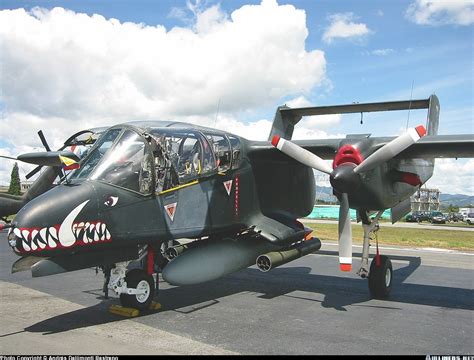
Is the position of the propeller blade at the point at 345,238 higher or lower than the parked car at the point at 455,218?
higher

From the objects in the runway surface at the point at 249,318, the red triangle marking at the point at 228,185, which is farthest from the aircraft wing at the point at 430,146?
the runway surface at the point at 249,318

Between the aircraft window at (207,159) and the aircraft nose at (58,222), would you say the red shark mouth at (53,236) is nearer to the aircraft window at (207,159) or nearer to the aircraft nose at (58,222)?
the aircraft nose at (58,222)

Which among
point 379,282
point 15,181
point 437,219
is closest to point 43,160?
point 379,282

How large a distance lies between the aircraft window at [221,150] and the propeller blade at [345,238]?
2.72 metres

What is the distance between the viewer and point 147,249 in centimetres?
825

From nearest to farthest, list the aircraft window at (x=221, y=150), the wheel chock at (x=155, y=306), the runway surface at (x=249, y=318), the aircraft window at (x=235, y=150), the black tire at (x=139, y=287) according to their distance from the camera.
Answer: the runway surface at (x=249, y=318) < the black tire at (x=139, y=287) < the wheel chock at (x=155, y=306) < the aircraft window at (x=221, y=150) < the aircraft window at (x=235, y=150)

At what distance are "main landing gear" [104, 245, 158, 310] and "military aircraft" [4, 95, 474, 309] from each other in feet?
0.06

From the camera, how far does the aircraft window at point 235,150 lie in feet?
32.4

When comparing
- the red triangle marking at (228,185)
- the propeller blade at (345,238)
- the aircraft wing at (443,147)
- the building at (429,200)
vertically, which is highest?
the aircraft wing at (443,147)

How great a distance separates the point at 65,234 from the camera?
654cm

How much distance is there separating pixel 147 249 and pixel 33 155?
524cm

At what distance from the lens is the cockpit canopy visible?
7.45 meters

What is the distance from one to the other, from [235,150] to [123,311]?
4368 millimetres

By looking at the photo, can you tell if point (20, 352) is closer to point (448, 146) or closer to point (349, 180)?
point (349, 180)
